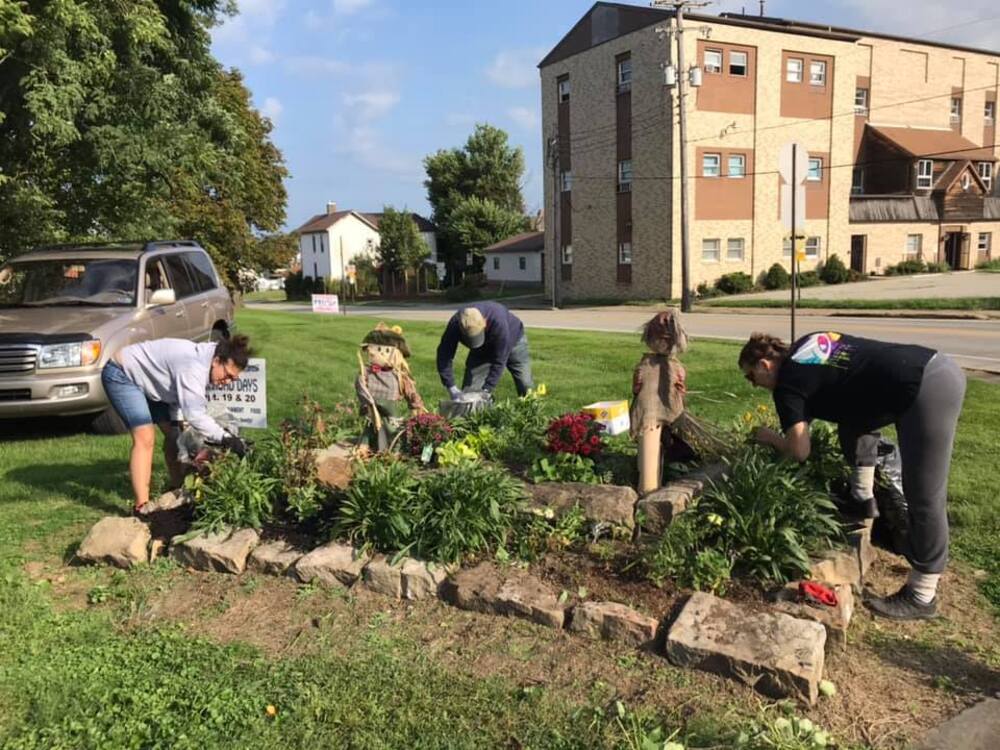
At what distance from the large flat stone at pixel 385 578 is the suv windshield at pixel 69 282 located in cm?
581

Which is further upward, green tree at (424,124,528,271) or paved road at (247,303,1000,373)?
green tree at (424,124,528,271)

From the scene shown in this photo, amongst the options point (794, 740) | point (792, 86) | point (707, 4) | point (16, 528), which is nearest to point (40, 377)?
point (16, 528)

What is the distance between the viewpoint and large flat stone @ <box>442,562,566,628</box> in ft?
12.0

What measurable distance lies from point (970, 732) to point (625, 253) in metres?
35.5

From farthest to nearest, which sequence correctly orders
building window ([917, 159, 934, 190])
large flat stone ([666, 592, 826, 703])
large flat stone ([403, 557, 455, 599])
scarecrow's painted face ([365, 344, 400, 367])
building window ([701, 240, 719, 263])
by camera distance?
building window ([917, 159, 934, 190])
building window ([701, 240, 719, 263])
scarecrow's painted face ([365, 344, 400, 367])
large flat stone ([403, 557, 455, 599])
large flat stone ([666, 592, 826, 703])

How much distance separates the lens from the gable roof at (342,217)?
68188 mm

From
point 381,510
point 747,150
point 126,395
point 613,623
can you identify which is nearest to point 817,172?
point 747,150

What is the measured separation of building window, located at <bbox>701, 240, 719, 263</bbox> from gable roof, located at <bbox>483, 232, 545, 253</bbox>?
18348mm

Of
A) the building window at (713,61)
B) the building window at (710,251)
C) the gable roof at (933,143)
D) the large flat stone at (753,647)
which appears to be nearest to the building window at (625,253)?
the building window at (710,251)

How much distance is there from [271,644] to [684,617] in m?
1.92

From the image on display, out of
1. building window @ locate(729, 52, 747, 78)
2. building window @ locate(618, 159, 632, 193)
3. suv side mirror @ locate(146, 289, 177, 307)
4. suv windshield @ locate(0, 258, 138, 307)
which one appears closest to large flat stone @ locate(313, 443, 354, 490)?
suv side mirror @ locate(146, 289, 177, 307)

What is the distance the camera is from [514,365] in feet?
22.9

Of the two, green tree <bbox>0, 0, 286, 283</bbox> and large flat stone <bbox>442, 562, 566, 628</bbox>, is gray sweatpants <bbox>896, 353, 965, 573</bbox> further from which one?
green tree <bbox>0, 0, 286, 283</bbox>

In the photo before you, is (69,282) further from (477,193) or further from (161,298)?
(477,193)
